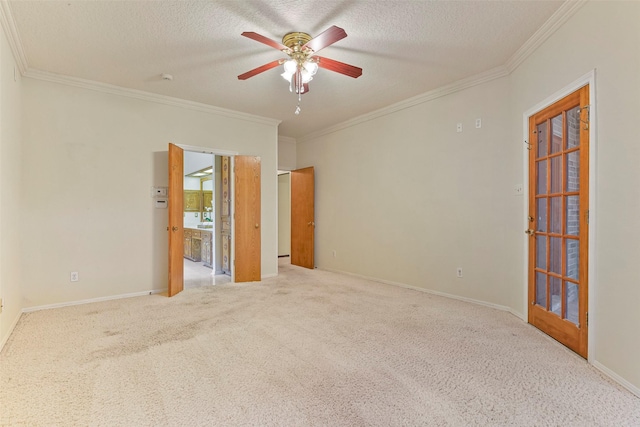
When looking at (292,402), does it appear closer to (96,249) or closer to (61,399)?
(61,399)

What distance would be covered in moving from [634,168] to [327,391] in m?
2.37

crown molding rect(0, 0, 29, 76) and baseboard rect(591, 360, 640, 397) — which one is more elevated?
crown molding rect(0, 0, 29, 76)

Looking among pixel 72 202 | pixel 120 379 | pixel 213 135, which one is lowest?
pixel 120 379

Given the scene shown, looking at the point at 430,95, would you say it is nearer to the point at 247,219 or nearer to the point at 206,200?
the point at 247,219

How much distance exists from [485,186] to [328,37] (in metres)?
2.58

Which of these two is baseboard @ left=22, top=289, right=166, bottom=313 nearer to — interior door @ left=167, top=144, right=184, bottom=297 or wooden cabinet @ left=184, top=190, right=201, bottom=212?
interior door @ left=167, top=144, right=184, bottom=297

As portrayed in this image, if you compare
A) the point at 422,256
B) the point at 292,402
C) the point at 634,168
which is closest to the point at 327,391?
the point at 292,402

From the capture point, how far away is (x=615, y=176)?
83.1 inches

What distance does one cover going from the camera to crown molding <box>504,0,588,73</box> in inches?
96.5

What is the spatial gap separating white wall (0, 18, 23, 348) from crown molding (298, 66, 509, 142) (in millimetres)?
4338

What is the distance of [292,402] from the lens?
1.87 metres

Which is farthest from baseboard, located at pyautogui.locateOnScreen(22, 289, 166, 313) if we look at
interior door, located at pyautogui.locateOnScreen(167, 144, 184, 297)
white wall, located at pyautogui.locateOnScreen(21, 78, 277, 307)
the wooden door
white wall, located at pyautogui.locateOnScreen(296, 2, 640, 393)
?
white wall, located at pyautogui.locateOnScreen(296, 2, 640, 393)

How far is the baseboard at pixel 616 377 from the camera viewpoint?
192 cm

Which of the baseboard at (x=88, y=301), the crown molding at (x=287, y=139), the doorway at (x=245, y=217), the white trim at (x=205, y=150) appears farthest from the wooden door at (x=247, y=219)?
the crown molding at (x=287, y=139)
